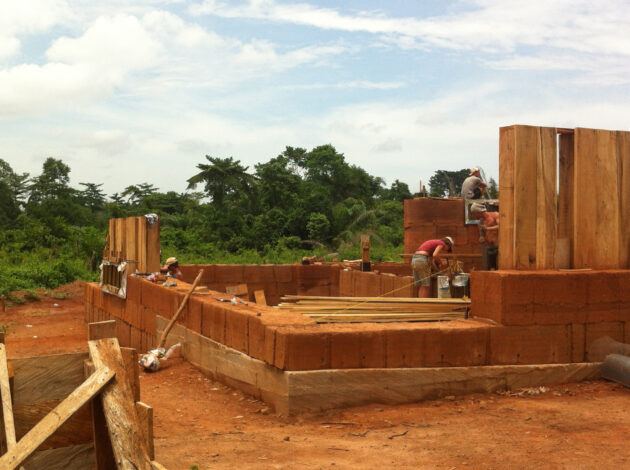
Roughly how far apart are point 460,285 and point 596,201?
8.83 feet

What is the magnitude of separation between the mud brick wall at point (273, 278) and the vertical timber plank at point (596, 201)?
8.48 meters

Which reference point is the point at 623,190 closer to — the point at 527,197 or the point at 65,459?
the point at 527,197

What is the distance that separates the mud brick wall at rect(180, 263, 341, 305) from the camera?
1474cm

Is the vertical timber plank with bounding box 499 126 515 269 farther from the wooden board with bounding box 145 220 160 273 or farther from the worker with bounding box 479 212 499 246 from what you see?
the wooden board with bounding box 145 220 160 273

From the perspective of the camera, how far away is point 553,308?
652 cm

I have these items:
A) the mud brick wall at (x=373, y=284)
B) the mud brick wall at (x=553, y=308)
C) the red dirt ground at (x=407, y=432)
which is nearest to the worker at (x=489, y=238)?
the mud brick wall at (x=553, y=308)

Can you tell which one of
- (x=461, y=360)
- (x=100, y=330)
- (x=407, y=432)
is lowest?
(x=407, y=432)

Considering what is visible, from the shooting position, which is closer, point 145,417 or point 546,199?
point 145,417

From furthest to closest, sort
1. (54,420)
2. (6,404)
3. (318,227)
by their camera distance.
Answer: (318,227)
(6,404)
(54,420)

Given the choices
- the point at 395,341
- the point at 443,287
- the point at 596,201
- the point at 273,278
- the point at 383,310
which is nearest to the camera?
the point at 395,341

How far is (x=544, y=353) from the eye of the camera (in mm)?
6508

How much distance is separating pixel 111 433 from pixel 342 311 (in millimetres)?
4942

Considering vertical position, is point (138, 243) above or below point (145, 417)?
above

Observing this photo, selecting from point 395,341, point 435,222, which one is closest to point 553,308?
point 395,341
